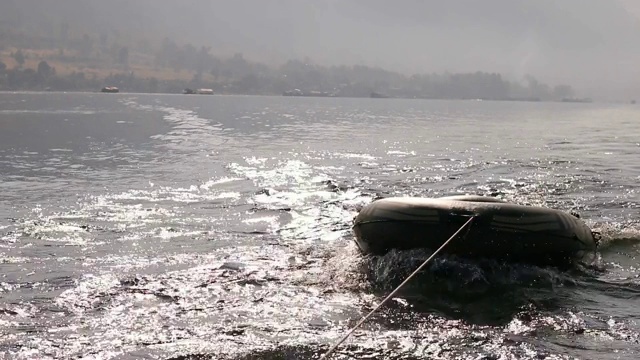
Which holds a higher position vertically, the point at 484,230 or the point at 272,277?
the point at 484,230

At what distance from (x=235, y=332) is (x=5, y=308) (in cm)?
351

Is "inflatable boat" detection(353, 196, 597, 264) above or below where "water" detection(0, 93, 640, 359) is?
above

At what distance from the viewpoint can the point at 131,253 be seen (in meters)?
11.3

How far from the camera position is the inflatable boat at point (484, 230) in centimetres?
962

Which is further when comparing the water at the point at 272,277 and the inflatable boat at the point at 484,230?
the inflatable boat at the point at 484,230

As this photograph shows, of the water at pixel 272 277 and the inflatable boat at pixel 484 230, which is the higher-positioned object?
the inflatable boat at pixel 484 230

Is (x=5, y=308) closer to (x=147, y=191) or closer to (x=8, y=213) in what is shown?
(x=8, y=213)

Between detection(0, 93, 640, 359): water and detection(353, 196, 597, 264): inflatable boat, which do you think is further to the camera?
detection(353, 196, 597, 264): inflatable boat

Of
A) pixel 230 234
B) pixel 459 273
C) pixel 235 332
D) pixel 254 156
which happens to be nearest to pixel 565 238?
pixel 459 273

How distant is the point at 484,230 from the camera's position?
9.58m

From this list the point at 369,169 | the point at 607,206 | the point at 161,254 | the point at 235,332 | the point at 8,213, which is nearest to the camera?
the point at 235,332

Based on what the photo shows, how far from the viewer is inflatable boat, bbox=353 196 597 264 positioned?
379 inches

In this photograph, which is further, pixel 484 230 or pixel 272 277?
pixel 272 277

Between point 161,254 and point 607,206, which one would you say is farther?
point 607,206
